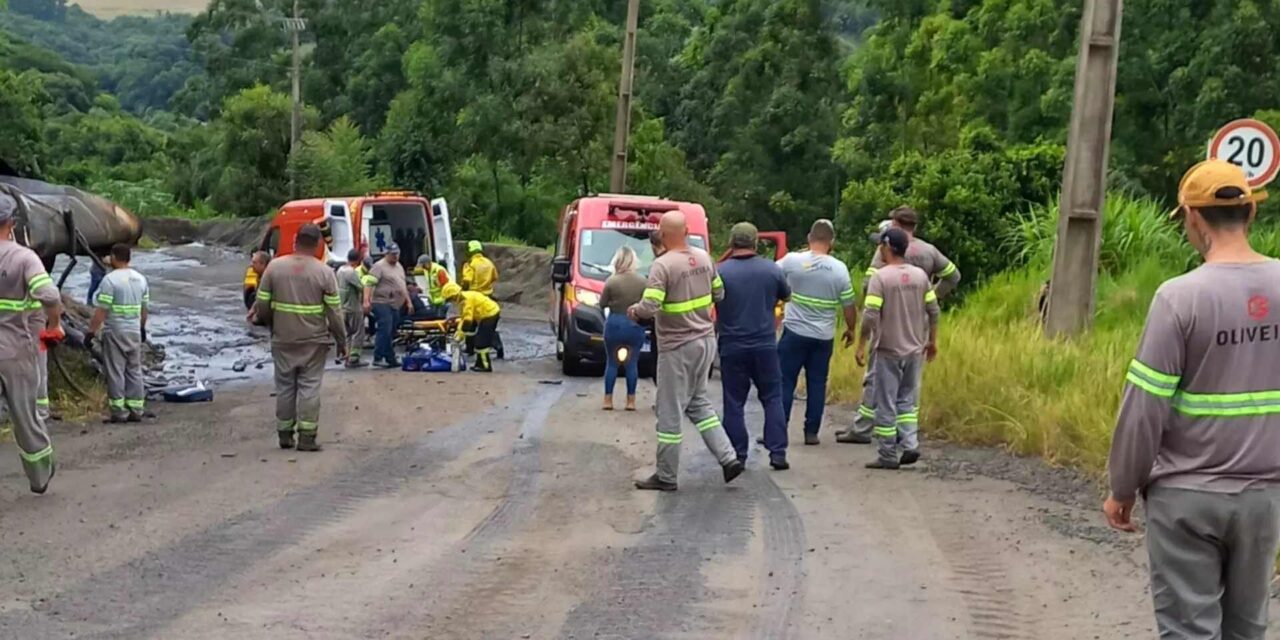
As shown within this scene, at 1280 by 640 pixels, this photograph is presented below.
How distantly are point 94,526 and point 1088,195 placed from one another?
902 centimetres

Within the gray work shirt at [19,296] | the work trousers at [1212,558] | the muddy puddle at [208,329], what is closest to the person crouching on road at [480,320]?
the muddy puddle at [208,329]

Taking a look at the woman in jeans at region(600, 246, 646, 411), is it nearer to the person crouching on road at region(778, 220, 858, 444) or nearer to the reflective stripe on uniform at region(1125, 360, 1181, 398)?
the person crouching on road at region(778, 220, 858, 444)

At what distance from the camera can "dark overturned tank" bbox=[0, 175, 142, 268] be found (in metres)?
15.1

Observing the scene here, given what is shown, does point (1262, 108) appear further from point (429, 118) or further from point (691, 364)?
point (429, 118)

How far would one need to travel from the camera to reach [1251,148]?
12.5 m

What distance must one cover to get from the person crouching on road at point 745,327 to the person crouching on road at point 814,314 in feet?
3.91

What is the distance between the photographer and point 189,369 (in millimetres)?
20672

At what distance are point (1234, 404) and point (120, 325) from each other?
11.8 metres

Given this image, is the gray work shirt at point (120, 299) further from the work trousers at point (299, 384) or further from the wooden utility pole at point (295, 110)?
the wooden utility pole at point (295, 110)

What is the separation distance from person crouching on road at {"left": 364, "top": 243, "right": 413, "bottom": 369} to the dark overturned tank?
4640 mm

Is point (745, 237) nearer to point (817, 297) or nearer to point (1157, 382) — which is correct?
point (817, 297)

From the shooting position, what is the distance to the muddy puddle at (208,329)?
2089 cm

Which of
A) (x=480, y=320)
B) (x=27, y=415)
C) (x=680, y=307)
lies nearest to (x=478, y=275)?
(x=480, y=320)

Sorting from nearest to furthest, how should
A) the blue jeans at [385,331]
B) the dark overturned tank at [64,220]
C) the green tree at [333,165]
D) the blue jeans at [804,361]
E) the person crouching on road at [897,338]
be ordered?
the person crouching on road at [897,338], the blue jeans at [804,361], the dark overturned tank at [64,220], the blue jeans at [385,331], the green tree at [333,165]
